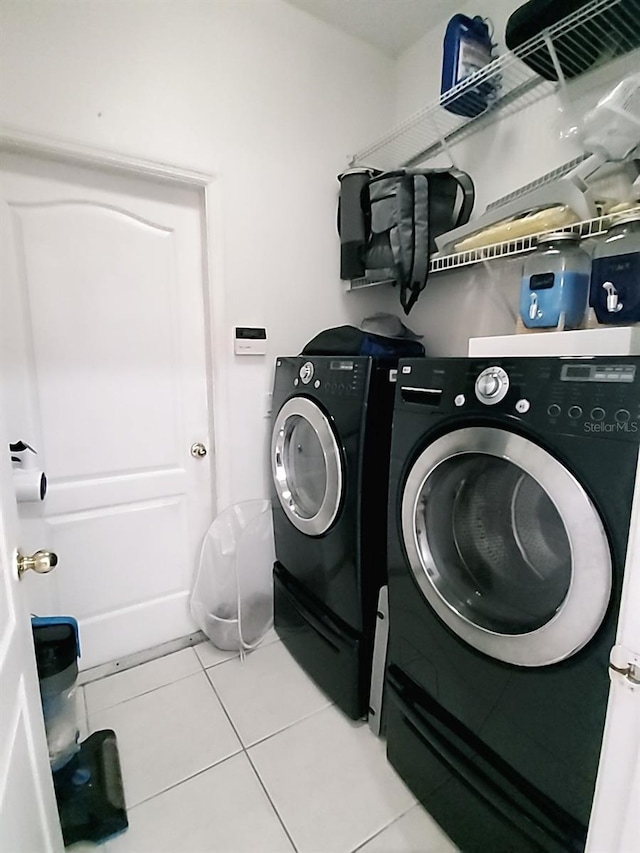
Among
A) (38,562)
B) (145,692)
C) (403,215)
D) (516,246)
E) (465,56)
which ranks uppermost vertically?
(465,56)

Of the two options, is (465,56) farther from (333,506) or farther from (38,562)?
(38,562)

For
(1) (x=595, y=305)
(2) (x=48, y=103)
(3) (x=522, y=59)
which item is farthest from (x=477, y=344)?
(2) (x=48, y=103)

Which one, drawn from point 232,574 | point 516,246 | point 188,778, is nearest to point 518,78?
point 516,246

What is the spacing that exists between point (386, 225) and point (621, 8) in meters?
0.84

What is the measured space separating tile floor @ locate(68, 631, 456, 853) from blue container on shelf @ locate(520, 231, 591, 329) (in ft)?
4.77

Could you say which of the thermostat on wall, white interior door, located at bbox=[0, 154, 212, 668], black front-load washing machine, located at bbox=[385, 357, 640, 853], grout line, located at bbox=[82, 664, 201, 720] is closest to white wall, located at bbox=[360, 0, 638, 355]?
the thermostat on wall

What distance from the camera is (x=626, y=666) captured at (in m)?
0.60

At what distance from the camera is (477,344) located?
1.22m

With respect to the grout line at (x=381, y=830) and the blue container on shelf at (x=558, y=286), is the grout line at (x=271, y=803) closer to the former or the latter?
the grout line at (x=381, y=830)

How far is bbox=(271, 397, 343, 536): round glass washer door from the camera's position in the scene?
1471 millimetres

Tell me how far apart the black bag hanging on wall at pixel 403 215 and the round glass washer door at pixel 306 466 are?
66 cm

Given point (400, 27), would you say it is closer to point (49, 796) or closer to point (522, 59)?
point (522, 59)

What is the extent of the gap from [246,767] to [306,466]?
40.2 inches

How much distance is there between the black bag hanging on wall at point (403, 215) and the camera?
161cm
